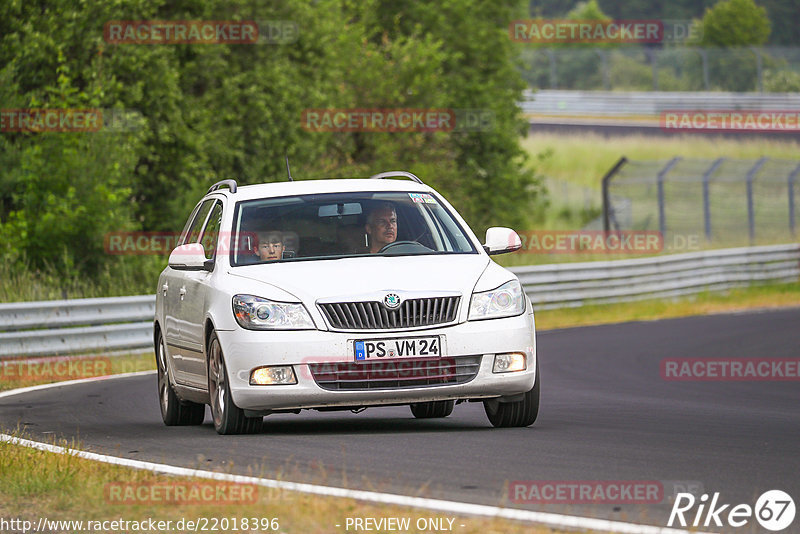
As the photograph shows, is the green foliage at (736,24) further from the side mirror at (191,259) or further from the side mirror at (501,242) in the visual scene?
the side mirror at (191,259)

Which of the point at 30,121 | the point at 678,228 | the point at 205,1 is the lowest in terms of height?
the point at 678,228

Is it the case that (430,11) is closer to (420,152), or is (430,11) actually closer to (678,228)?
(420,152)

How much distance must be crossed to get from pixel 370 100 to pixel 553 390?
89.2 ft

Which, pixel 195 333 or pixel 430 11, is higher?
pixel 430 11

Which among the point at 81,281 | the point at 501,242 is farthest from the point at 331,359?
→ the point at 81,281

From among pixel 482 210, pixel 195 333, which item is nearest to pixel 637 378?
pixel 195 333

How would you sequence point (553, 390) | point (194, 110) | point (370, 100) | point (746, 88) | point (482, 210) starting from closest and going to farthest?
point (553, 390) < point (194, 110) < point (370, 100) < point (482, 210) < point (746, 88)

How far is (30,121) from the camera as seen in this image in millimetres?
26984

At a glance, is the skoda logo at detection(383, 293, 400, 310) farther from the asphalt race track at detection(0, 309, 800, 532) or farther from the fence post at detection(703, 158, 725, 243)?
the fence post at detection(703, 158, 725, 243)

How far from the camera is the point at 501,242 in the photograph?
33.7 feet
